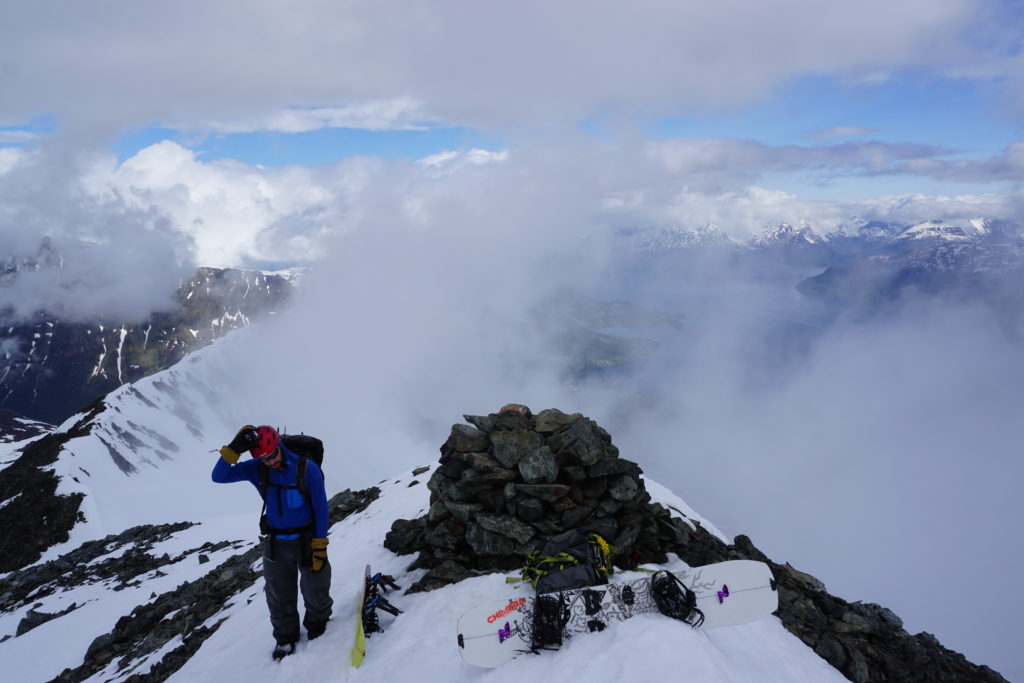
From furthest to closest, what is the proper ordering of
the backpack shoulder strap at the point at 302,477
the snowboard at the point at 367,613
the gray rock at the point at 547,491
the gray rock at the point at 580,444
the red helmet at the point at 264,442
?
1. the gray rock at the point at 580,444
2. the gray rock at the point at 547,491
3. the backpack shoulder strap at the point at 302,477
4. the snowboard at the point at 367,613
5. the red helmet at the point at 264,442

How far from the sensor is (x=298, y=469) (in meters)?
9.30

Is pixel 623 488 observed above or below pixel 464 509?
above

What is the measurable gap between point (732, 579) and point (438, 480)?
302 inches

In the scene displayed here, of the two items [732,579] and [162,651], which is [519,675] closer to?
[732,579]

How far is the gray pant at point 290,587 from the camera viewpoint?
971 centimetres

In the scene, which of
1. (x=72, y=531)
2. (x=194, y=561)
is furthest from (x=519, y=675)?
(x=72, y=531)

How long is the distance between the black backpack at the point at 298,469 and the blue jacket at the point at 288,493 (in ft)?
0.19

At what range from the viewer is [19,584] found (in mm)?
33125

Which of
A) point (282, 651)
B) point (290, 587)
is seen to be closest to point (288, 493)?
point (290, 587)

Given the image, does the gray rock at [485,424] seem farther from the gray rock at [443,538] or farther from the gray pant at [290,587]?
the gray pant at [290,587]

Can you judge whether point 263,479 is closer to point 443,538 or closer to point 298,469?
point 298,469

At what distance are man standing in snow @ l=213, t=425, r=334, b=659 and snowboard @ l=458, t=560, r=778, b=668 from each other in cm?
341

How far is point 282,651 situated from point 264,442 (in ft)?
15.1

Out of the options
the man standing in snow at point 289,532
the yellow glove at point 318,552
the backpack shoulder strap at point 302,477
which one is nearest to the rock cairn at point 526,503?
the man standing in snow at point 289,532
